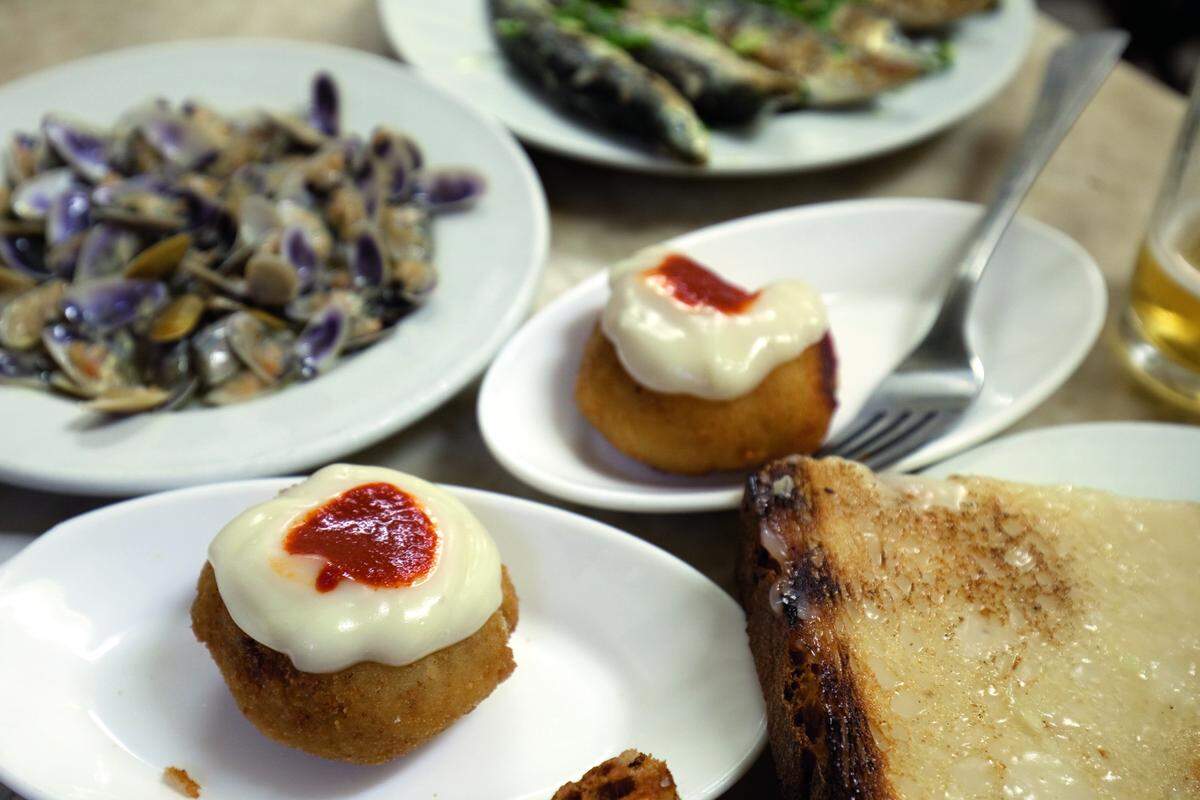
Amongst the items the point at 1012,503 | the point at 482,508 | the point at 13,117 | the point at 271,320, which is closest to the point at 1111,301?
the point at 1012,503

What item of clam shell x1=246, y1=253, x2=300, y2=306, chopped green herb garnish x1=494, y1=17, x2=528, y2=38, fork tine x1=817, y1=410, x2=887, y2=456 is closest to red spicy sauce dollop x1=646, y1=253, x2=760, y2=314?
fork tine x1=817, y1=410, x2=887, y2=456

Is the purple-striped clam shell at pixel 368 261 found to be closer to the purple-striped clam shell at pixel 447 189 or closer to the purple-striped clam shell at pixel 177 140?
the purple-striped clam shell at pixel 447 189

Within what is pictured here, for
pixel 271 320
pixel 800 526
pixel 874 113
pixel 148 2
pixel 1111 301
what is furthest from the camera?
pixel 148 2

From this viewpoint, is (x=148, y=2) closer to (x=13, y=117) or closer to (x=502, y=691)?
(x=13, y=117)

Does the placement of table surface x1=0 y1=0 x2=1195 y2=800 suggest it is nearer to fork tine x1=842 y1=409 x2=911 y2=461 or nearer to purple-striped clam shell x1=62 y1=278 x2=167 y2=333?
fork tine x1=842 y1=409 x2=911 y2=461

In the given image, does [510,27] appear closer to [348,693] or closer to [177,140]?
[177,140]

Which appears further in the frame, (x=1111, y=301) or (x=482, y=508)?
(x=1111, y=301)

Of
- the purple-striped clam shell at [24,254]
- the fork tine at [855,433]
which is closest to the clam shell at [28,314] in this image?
the purple-striped clam shell at [24,254]

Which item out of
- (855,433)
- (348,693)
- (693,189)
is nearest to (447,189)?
(693,189)
